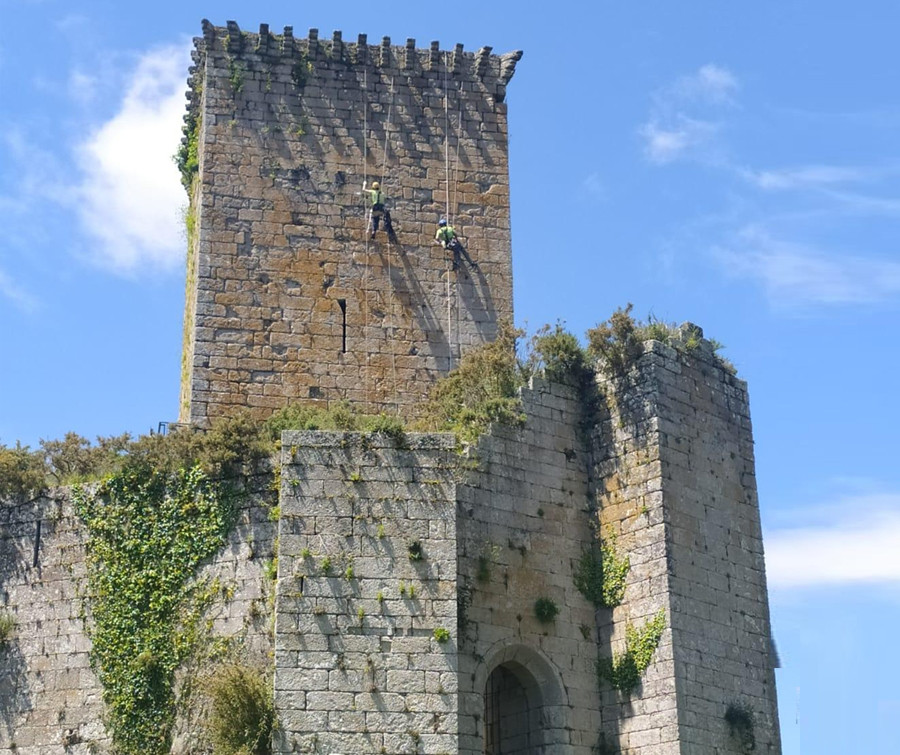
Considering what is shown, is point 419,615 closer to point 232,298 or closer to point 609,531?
point 609,531

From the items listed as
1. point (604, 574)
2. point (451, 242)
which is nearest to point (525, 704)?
point (604, 574)

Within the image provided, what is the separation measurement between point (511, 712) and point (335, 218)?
7689 millimetres

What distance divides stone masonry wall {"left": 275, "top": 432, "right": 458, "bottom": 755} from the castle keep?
0.03 m

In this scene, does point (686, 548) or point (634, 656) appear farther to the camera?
point (686, 548)

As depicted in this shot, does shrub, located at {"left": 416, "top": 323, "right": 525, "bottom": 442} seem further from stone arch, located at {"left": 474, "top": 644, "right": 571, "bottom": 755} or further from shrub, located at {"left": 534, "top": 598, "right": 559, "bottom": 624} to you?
stone arch, located at {"left": 474, "top": 644, "right": 571, "bottom": 755}

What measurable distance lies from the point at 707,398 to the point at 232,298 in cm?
667

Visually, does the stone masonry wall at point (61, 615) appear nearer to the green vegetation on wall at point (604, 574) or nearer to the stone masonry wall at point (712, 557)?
the green vegetation on wall at point (604, 574)

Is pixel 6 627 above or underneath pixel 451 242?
underneath

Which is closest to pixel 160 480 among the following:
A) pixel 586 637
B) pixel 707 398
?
pixel 586 637

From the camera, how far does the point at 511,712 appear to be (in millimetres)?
17406

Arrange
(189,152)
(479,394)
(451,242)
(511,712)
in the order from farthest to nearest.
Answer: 1. (189,152)
2. (451,242)
3. (479,394)
4. (511,712)

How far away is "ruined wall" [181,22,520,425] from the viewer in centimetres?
2047

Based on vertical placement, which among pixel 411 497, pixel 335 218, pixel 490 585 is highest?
pixel 335 218

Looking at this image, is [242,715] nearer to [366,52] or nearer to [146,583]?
[146,583]
